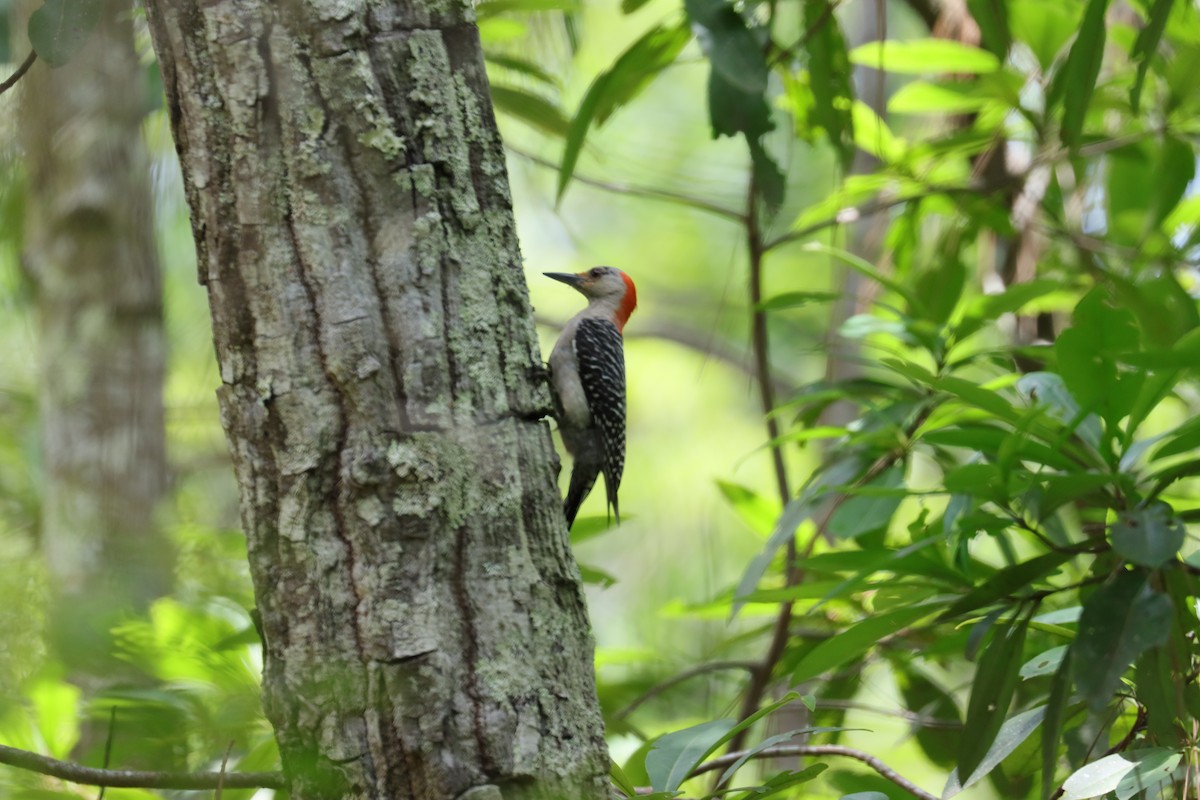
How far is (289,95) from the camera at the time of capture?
60.4 inches

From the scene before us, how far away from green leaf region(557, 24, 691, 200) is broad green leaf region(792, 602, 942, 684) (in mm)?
1319

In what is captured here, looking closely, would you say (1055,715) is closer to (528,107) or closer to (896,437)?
(896,437)

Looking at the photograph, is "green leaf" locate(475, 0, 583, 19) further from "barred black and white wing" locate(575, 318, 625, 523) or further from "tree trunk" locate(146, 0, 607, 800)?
"barred black and white wing" locate(575, 318, 625, 523)

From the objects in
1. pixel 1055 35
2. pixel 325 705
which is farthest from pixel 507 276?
pixel 1055 35

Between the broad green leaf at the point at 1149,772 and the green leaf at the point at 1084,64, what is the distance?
117 cm

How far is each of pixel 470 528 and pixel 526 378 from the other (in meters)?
0.29

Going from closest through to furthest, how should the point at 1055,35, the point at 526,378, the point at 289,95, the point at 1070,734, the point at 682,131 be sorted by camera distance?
the point at 289,95 < the point at 526,378 < the point at 1070,734 < the point at 1055,35 < the point at 682,131

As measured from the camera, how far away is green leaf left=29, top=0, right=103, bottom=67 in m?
1.74

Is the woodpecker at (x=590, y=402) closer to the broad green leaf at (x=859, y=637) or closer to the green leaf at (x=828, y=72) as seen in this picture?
the green leaf at (x=828, y=72)

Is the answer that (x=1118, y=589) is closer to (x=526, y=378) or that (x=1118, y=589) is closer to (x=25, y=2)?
(x=526, y=378)

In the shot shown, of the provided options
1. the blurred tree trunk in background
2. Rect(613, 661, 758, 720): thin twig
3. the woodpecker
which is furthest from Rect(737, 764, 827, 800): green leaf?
the blurred tree trunk in background

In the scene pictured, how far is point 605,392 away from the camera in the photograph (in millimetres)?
3285

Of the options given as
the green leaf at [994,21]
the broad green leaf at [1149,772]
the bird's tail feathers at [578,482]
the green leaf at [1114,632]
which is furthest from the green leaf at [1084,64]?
the bird's tail feathers at [578,482]

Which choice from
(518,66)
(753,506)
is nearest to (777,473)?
(753,506)
